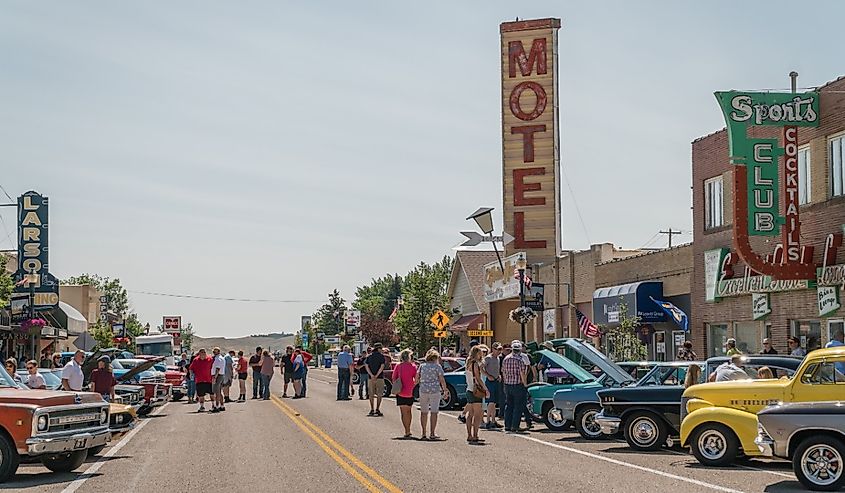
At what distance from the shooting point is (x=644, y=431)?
18703mm

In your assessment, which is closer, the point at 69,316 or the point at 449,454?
the point at 449,454

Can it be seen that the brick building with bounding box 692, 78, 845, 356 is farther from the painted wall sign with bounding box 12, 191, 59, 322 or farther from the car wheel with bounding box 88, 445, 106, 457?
the painted wall sign with bounding box 12, 191, 59, 322

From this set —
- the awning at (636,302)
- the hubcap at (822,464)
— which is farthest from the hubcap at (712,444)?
the awning at (636,302)

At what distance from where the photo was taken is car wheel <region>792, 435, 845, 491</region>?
42.6 feet

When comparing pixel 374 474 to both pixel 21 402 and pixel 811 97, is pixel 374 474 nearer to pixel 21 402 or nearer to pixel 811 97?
pixel 21 402

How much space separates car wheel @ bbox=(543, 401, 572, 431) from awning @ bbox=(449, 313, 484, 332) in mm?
37206

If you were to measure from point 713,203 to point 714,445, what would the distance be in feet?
56.3

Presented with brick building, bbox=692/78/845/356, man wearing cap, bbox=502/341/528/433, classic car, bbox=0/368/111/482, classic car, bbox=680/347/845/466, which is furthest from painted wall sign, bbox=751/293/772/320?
classic car, bbox=0/368/111/482

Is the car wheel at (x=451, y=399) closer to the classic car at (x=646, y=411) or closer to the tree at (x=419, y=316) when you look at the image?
the classic car at (x=646, y=411)

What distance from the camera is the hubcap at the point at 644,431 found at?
18609 millimetres

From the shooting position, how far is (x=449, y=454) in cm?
1764

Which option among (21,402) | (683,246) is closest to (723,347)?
(683,246)

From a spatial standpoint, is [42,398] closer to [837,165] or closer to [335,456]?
[335,456]

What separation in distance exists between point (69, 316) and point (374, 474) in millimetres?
57401
